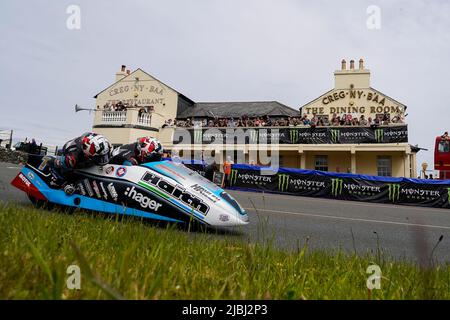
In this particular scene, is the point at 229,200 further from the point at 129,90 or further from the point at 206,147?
Result: the point at 129,90

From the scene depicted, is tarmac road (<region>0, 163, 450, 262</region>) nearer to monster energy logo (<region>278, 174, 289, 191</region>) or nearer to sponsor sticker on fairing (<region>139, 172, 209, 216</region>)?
sponsor sticker on fairing (<region>139, 172, 209, 216</region>)

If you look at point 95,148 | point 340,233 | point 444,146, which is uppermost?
point 444,146

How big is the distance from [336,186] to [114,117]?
64.0ft

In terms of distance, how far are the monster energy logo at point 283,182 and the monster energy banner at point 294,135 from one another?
7471 millimetres

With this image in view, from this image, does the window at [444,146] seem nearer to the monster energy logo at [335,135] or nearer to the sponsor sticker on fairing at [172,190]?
the monster energy logo at [335,135]

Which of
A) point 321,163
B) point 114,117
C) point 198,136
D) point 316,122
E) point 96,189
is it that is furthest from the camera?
point 114,117

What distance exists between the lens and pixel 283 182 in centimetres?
1598

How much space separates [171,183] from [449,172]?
1841 cm

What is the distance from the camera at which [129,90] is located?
32.6m

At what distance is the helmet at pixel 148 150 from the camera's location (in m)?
5.73

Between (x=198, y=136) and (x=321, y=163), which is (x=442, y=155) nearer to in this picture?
(x=321, y=163)

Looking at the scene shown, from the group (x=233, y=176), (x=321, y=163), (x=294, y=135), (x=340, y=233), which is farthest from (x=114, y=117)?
(x=340, y=233)

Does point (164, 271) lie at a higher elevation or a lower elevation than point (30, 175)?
lower
